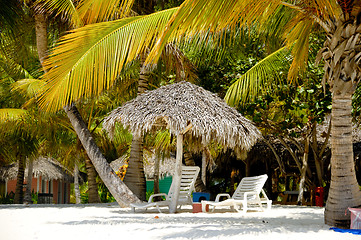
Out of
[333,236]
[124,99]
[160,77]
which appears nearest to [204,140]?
[333,236]

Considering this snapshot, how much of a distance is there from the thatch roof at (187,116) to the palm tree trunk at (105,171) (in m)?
1.80

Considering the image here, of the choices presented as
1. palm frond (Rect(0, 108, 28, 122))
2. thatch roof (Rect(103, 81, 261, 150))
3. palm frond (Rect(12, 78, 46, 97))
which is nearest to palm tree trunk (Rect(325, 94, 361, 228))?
thatch roof (Rect(103, 81, 261, 150))

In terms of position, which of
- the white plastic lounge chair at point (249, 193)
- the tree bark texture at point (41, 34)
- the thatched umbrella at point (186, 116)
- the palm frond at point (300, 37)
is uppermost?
the tree bark texture at point (41, 34)

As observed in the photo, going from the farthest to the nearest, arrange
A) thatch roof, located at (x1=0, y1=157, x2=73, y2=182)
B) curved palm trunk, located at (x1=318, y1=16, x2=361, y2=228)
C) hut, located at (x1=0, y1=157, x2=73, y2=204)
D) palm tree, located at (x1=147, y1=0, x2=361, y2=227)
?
1. hut, located at (x1=0, y1=157, x2=73, y2=204)
2. thatch roof, located at (x1=0, y1=157, x2=73, y2=182)
3. curved palm trunk, located at (x1=318, y1=16, x2=361, y2=228)
4. palm tree, located at (x1=147, y1=0, x2=361, y2=227)

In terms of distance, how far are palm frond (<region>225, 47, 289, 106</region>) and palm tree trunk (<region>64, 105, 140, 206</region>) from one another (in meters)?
3.21

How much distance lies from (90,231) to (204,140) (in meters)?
3.14

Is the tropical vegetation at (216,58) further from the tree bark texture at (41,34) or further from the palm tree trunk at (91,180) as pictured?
the palm tree trunk at (91,180)

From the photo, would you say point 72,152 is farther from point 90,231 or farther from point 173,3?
point 90,231

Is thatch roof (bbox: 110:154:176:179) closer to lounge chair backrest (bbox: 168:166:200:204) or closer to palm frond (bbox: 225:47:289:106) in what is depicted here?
palm frond (bbox: 225:47:289:106)

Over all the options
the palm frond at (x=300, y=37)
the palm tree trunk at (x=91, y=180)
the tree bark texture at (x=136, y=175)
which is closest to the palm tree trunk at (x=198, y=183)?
the tree bark texture at (x=136, y=175)

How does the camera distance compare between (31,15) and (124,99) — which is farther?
(124,99)

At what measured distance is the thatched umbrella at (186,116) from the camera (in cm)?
748

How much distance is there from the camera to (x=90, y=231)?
528 centimetres

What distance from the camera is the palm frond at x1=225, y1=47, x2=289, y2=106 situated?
385 inches
